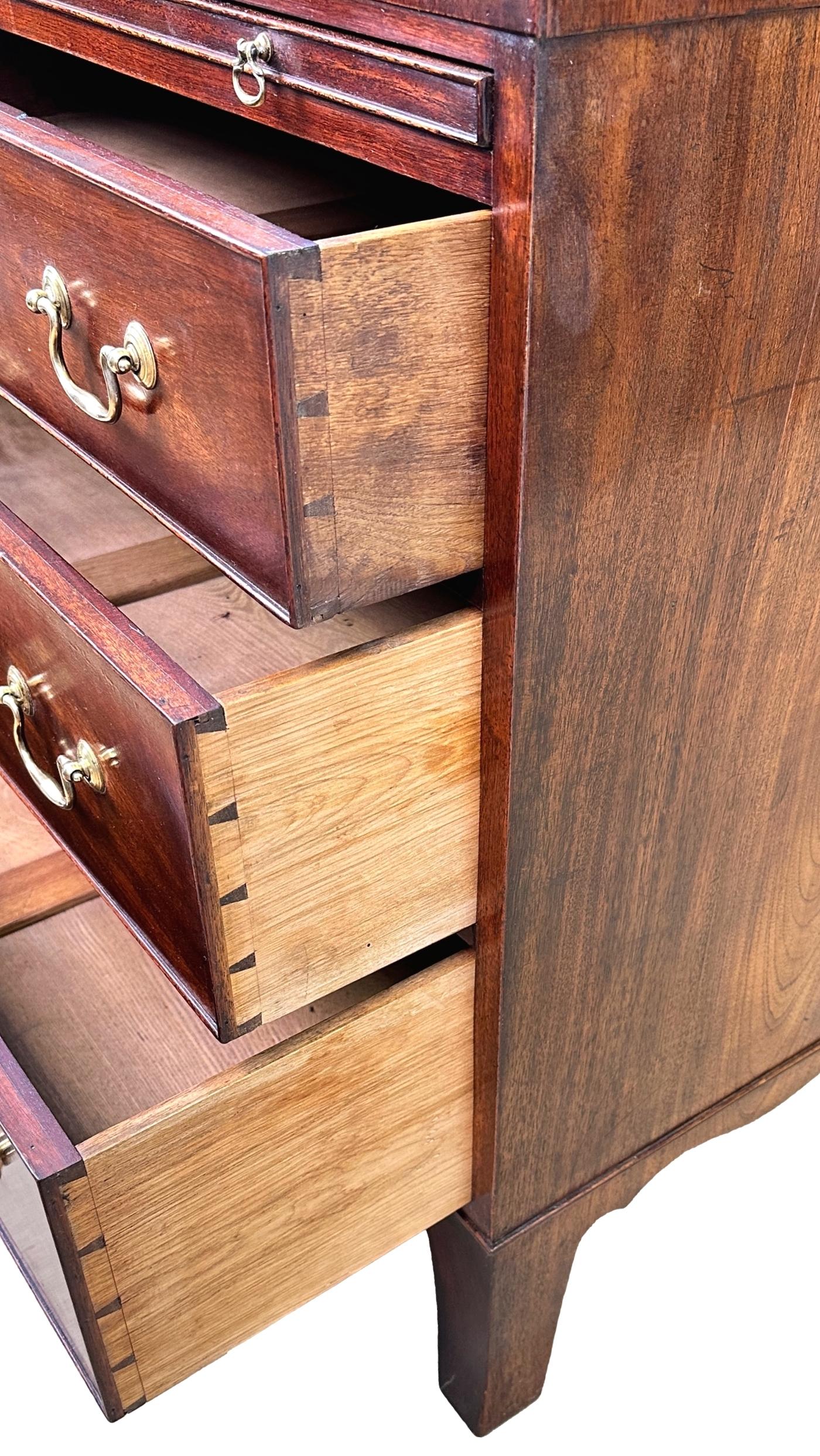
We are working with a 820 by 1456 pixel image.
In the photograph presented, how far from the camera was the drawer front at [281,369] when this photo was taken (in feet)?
1.52

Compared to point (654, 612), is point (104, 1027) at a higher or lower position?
lower

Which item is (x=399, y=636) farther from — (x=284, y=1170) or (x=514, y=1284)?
(x=514, y=1284)

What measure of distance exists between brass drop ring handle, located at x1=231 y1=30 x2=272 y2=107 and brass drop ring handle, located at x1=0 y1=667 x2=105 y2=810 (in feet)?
0.96

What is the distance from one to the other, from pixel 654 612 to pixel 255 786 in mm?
208

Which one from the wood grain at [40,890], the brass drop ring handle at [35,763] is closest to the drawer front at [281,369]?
the brass drop ring handle at [35,763]

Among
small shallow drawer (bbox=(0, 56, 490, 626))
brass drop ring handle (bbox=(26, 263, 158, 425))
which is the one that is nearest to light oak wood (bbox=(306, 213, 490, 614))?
small shallow drawer (bbox=(0, 56, 490, 626))

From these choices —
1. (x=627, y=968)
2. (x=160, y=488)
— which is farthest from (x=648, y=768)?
(x=160, y=488)

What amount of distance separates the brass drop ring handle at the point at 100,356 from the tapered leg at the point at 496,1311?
52 centimetres

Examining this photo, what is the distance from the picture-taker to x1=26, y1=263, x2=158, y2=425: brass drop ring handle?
1.79ft

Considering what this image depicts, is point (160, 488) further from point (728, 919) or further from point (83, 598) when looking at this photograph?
point (728, 919)

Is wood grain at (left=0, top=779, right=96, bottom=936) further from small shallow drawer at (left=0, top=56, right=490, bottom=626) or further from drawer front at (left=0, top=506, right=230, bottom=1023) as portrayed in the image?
small shallow drawer at (left=0, top=56, right=490, bottom=626)

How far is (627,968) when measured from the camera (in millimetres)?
764

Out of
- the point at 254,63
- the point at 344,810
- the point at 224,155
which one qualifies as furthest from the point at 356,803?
the point at 224,155

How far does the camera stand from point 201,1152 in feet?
A: 2.07
